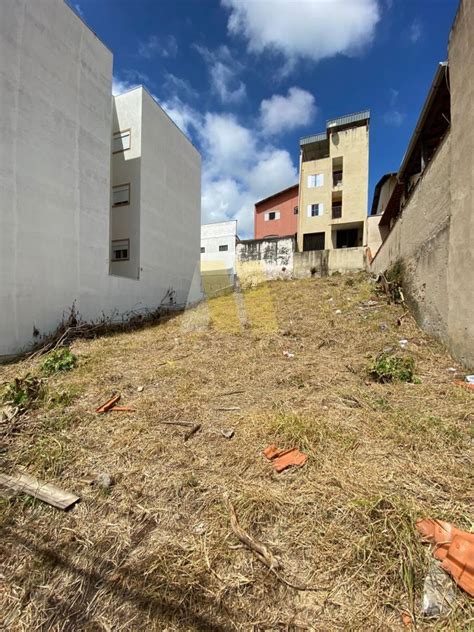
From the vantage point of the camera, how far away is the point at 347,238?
20703 millimetres

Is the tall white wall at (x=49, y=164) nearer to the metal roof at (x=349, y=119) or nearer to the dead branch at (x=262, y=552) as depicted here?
the dead branch at (x=262, y=552)

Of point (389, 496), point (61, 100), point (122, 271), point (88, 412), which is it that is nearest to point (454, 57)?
point (389, 496)

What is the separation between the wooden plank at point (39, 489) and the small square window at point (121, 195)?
10.6m

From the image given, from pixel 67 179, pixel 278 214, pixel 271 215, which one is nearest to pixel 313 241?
pixel 278 214

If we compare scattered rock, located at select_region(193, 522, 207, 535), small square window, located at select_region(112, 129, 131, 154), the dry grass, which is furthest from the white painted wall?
scattered rock, located at select_region(193, 522, 207, 535)

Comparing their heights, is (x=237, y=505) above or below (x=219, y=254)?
below

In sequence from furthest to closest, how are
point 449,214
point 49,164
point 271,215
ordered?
point 271,215 → point 49,164 → point 449,214

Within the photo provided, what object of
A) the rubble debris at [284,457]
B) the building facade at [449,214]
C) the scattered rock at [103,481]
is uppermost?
the building facade at [449,214]

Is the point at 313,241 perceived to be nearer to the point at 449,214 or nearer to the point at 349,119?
the point at 349,119

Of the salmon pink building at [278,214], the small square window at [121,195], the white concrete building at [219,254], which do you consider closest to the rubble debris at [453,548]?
the small square window at [121,195]

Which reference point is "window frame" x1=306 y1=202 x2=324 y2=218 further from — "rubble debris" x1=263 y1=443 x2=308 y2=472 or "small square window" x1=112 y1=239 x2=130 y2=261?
"rubble debris" x1=263 y1=443 x2=308 y2=472

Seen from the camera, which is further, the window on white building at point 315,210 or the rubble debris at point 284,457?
the window on white building at point 315,210

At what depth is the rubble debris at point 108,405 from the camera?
344 cm

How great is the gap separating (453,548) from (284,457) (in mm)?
1166
